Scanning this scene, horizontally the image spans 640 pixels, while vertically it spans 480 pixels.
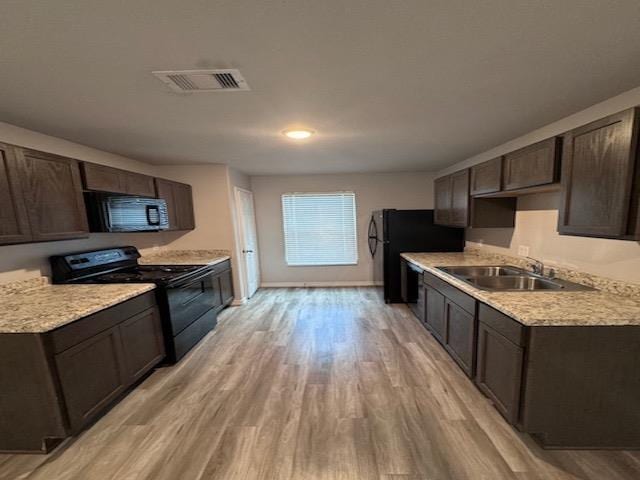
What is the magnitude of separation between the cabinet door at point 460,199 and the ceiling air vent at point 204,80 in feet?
8.54

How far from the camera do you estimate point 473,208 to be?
2857 millimetres

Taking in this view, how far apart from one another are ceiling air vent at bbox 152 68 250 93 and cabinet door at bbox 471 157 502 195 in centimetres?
235

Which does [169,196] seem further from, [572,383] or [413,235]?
[572,383]

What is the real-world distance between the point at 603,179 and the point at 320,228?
387 cm

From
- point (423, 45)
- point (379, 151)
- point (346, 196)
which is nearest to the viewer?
point (423, 45)

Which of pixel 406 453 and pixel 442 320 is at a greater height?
pixel 442 320

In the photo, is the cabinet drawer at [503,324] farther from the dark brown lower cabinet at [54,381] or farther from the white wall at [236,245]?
the white wall at [236,245]

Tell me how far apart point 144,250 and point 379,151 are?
139 inches

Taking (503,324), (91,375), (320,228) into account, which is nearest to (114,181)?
(91,375)

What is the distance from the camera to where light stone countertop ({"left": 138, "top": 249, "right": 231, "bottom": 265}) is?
342cm

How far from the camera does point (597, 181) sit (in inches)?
60.7

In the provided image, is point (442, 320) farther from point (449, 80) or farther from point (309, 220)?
point (309, 220)

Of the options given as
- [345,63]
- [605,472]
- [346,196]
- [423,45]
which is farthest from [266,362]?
[346,196]

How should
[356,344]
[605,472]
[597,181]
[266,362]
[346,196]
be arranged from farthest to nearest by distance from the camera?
[346,196], [356,344], [266,362], [597,181], [605,472]
